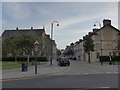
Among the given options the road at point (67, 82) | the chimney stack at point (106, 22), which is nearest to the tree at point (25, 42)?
the road at point (67, 82)

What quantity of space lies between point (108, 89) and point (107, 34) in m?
54.5

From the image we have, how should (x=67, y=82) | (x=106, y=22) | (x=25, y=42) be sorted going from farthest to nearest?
1. (x=106, y=22)
2. (x=25, y=42)
3. (x=67, y=82)

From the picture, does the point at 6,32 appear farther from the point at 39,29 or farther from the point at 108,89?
the point at 108,89

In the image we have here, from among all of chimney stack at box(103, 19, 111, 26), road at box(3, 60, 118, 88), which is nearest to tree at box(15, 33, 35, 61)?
road at box(3, 60, 118, 88)

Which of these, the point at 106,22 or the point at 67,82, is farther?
the point at 106,22

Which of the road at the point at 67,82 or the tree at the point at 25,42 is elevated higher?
the tree at the point at 25,42

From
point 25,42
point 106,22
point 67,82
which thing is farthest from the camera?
point 106,22

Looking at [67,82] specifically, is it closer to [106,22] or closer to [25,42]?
[25,42]

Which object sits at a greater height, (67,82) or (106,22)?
(106,22)

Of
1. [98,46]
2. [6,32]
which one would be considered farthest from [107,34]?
[6,32]

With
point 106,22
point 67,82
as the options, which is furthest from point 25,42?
point 106,22

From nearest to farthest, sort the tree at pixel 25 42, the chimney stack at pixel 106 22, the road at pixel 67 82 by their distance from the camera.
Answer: the road at pixel 67 82 < the tree at pixel 25 42 < the chimney stack at pixel 106 22

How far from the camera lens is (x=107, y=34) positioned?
203 feet

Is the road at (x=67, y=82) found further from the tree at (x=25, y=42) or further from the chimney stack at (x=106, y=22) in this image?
the chimney stack at (x=106, y=22)
